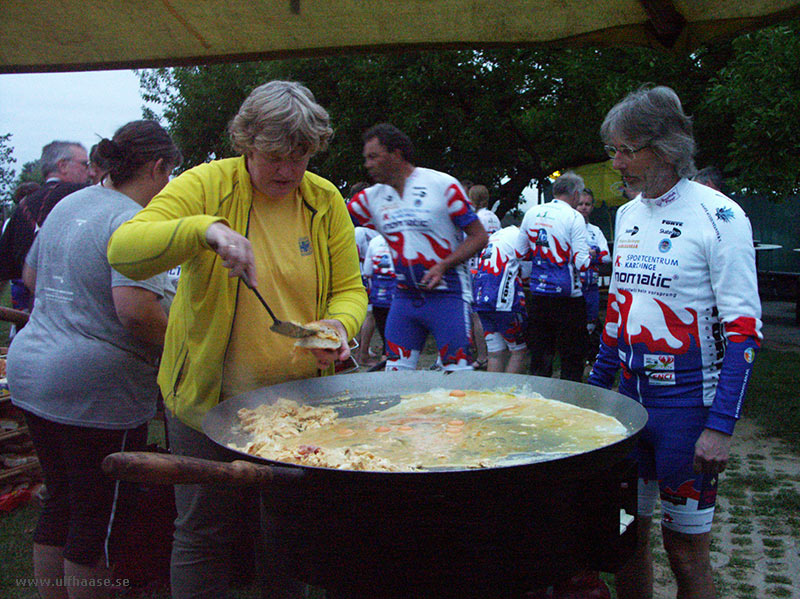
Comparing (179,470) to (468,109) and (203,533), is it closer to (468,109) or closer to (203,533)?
(203,533)

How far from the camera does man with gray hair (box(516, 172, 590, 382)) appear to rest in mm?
6363

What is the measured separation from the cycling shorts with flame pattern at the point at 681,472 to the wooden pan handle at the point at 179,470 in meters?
1.41

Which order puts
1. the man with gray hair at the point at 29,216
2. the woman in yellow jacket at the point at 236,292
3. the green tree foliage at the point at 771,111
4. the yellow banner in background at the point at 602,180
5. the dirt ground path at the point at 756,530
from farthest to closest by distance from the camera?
the yellow banner in background at the point at 602,180, the green tree foliage at the point at 771,111, the man with gray hair at the point at 29,216, the dirt ground path at the point at 756,530, the woman in yellow jacket at the point at 236,292

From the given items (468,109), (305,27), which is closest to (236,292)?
(305,27)

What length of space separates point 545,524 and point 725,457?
85cm

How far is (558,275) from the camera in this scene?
6.36m

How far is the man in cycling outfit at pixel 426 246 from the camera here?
14.5 feet

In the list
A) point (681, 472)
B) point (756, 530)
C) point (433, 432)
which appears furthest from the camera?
point (756, 530)

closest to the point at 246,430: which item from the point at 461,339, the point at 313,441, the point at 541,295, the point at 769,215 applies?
the point at 313,441

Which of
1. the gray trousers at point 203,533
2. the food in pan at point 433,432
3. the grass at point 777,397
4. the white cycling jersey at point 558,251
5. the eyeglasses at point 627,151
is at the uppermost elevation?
the eyeglasses at point 627,151

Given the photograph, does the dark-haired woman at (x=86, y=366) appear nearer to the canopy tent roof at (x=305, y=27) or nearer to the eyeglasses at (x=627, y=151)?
the canopy tent roof at (x=305, y=27)

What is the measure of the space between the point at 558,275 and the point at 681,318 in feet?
13.1

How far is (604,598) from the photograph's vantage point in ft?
9.15

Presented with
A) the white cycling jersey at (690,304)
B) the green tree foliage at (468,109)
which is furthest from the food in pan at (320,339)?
the green tree foliage at (468,109)
